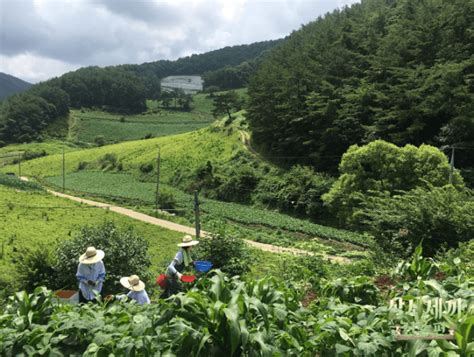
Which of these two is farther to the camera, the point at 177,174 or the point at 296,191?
the point at 177,174

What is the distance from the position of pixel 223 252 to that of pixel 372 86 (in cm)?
3046

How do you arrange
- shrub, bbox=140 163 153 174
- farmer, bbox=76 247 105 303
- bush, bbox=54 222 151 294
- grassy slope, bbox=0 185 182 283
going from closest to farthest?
farmer, bbox=76 247 105 303, bush, bbox=54 222 151 294, grassy slope, bbox=0 185 182 283, shrub, bbox=140 163 153 174

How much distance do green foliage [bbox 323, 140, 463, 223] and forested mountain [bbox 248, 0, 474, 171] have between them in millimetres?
6988

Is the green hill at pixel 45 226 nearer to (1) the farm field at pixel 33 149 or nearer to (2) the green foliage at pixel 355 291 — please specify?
(2) the green foliage at pixel 355 291

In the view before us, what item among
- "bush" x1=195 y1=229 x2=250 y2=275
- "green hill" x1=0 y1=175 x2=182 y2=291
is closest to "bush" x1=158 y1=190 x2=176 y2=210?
"green hill" x1=0 y1=175 x2=182 y2=291

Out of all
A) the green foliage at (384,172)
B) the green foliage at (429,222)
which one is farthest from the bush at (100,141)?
the green foliage at (429,222)

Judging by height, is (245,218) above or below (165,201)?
below

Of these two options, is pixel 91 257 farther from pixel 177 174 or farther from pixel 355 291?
pixel 177 174

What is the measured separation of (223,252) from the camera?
13.6 meters

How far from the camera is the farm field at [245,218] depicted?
2750 cm

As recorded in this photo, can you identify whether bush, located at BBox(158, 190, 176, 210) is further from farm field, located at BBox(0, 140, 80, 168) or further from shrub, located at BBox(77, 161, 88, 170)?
farm field, located at BBox(0, 140, 80, 168)

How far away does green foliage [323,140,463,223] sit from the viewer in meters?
26.7

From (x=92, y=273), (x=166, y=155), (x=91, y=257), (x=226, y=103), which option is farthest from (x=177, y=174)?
(x=92, y=273)

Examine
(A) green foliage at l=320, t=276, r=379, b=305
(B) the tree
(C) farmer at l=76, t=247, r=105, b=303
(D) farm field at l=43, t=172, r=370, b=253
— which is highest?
(B) the tree
